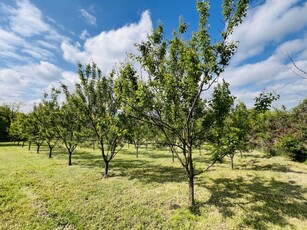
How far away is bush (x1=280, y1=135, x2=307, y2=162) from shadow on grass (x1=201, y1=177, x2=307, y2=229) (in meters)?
11.2

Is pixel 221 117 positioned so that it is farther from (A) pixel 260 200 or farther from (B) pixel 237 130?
(A) pixel 260 200

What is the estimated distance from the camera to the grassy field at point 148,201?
894 cm

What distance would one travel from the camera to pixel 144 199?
1144cm

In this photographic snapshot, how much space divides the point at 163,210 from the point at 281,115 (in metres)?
29.9

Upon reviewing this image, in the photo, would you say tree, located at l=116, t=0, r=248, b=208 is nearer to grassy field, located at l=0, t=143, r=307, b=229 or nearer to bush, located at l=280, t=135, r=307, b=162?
grassy field, located at l=0, t=143, r=307, b=229

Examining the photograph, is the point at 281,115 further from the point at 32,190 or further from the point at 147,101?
the point at 32,190

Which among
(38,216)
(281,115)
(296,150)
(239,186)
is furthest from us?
(281,115)

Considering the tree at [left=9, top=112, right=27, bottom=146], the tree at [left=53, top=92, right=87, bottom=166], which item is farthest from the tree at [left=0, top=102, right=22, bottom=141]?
the tree at [left=53, top=92, right=87, bottom=166]

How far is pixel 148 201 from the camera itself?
36.7 ft

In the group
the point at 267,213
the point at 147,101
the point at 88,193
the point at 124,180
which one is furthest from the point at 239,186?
the point at 88,193

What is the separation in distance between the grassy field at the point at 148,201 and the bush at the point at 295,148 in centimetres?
764

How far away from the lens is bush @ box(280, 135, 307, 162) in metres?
22.8

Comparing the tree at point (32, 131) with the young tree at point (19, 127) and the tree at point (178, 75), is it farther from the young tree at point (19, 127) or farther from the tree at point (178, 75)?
the tree at point (178, 75)

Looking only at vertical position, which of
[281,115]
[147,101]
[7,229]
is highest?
[281,115]
